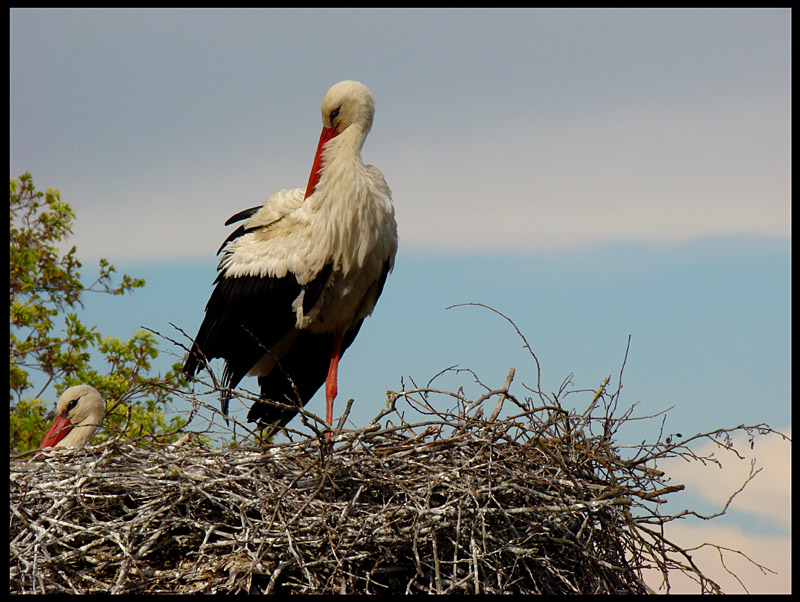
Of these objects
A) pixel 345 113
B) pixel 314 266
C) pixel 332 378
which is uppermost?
pixel 345 113

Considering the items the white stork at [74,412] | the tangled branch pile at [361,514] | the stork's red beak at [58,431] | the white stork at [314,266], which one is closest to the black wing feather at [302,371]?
the white stork at [314,266]

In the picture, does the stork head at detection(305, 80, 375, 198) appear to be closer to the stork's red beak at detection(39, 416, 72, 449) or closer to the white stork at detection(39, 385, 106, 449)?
the white stork at detection(39, 385, 106, 449)

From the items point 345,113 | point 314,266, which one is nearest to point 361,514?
point 314,266

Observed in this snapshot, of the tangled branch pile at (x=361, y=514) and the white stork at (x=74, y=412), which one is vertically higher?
the white stork at (x=74, y=412)

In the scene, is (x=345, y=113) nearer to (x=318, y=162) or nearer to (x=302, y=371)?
(x=318, y=162)

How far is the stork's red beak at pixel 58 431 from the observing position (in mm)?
4223

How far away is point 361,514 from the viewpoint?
9.45 ft

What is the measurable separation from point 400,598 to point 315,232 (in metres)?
2.04

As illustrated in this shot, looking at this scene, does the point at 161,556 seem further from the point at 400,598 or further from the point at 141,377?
the point at 141,377

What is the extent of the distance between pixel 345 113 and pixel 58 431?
2.00 m

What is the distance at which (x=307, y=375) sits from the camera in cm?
476

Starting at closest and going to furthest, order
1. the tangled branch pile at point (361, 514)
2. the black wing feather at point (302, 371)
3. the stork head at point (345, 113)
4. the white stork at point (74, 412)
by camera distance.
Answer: the tangled branch pile at point (361, 514), the white stork at point (74, 412), the stork head at point (345, 113), the black wing feather at point (302, 371)

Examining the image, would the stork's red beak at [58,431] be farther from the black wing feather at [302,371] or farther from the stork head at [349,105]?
the stork head at [349,105]

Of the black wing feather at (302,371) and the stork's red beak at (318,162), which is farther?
the black wing feather at (302,371)
